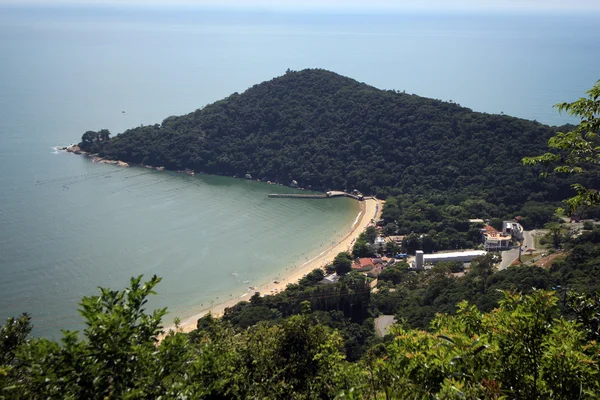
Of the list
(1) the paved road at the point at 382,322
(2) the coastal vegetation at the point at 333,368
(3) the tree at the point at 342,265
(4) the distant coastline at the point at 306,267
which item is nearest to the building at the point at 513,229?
(4) the distant coastline at the point at 306,267

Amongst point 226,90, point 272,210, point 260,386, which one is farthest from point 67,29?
point 260,386

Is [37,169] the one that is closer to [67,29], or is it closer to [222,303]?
[222,303]

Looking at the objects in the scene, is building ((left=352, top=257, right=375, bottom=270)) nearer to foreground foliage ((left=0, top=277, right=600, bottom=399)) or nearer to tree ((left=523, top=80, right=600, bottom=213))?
foreground foliage ((left=0, top=277, right=600, bottom=399))

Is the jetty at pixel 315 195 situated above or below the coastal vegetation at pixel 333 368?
below

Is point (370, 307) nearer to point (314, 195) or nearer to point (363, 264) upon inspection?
point (363, 264)

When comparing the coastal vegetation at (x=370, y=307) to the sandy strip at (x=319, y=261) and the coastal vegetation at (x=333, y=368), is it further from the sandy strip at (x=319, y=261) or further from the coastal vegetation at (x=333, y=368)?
the sandy strip at (x=319, y=261)

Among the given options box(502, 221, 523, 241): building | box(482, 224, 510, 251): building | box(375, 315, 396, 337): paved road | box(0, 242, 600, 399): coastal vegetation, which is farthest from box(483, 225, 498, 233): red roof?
box(0, 242, 600, 399): coastal vegetation
